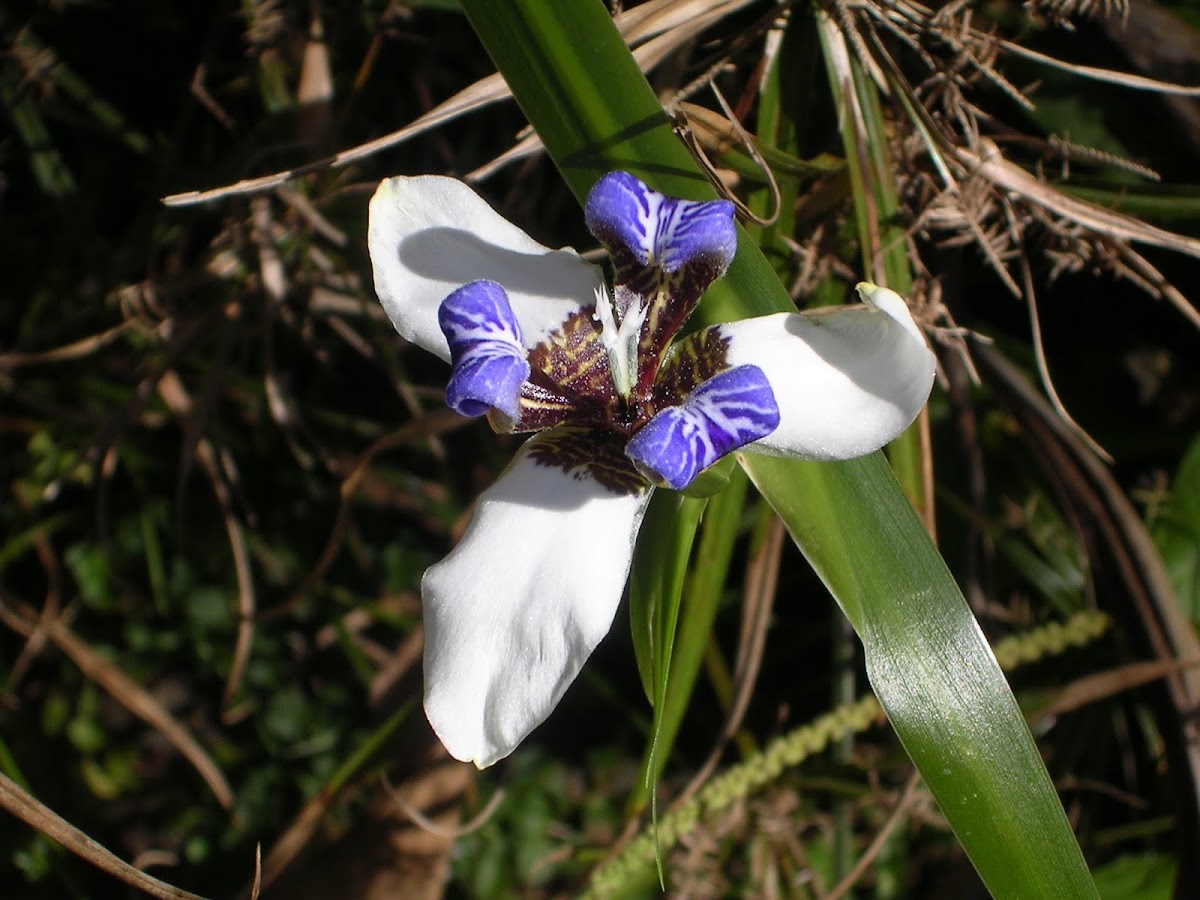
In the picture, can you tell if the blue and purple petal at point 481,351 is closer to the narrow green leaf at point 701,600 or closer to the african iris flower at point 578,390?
the african iris flower at point 578,390

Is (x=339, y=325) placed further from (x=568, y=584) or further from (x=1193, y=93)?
(x=1193, y=93)

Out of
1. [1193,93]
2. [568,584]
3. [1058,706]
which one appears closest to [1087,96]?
[1193,93]

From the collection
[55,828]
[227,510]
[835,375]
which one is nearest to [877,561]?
[835,375]

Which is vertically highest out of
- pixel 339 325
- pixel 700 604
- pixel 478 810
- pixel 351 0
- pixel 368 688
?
pixel 351 0

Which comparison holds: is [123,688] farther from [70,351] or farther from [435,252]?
[435,252]

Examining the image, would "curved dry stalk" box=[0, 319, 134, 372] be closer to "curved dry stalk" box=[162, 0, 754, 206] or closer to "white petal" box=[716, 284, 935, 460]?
"curved dry stalk" box=[162, 0, 754, 206]
